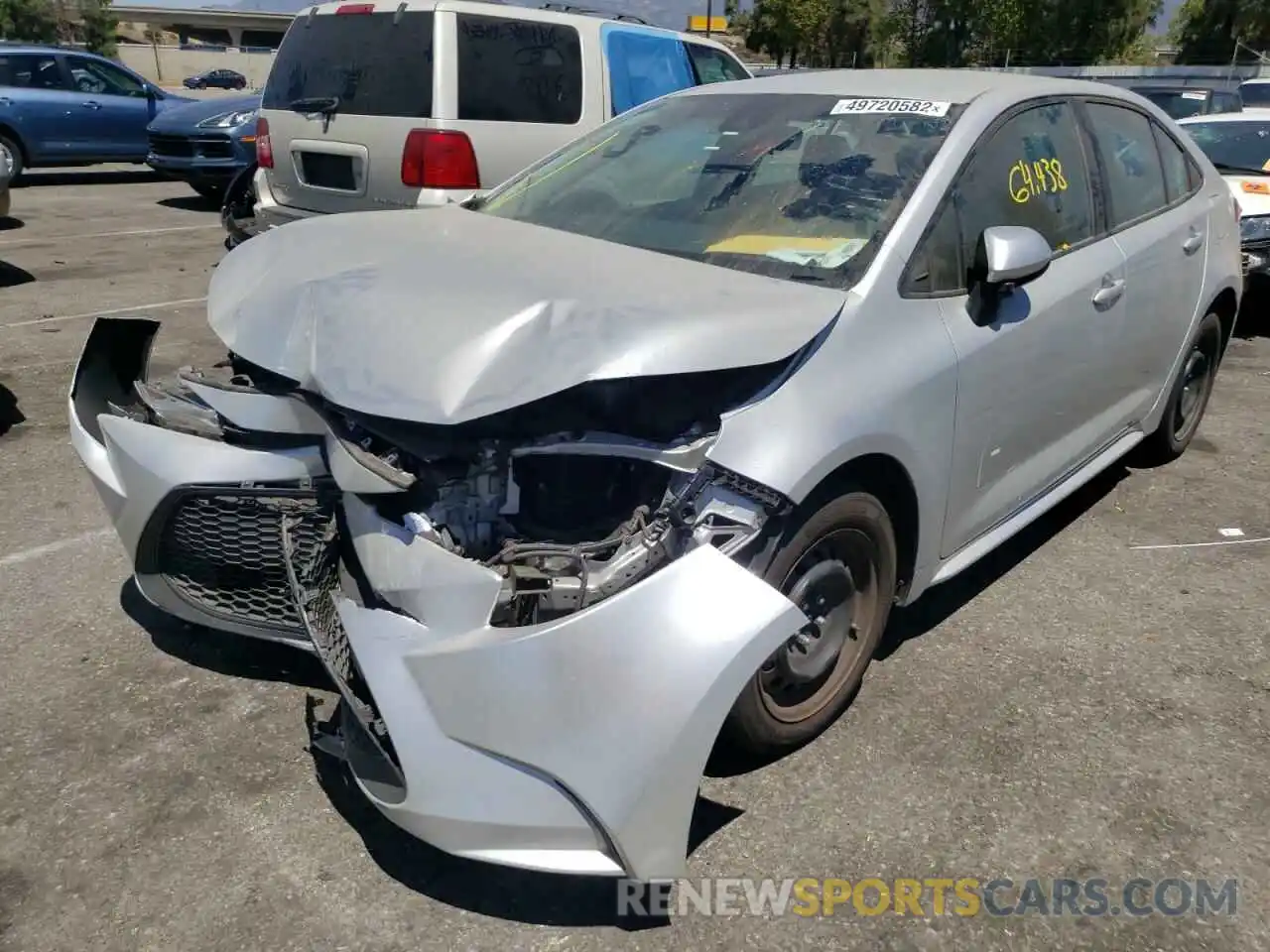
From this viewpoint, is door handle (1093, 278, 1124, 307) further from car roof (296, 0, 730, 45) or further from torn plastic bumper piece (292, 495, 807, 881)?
car roof (296, 0, 730, 45)

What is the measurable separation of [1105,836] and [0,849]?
267 centimetres

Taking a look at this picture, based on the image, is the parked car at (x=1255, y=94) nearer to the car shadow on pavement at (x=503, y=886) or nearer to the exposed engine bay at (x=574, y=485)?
the exposed engine bay at (x=574, y=485)

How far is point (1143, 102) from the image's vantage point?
4508 mm

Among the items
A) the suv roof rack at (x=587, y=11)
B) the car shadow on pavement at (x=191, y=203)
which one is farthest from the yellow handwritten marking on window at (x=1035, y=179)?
the car shadow on pavement at (x=191, y=203)

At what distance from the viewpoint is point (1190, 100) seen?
12953mm

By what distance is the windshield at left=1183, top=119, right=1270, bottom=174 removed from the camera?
8539 mm

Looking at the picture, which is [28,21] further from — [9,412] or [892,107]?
[892,107]

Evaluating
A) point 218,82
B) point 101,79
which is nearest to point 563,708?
point 101,79

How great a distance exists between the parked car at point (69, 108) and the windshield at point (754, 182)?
12396 mm

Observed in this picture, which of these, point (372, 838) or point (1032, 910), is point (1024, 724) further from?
point (372, 838)

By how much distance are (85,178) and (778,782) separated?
16405mm

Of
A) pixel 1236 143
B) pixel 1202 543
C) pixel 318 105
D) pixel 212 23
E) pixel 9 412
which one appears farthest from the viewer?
pixel 212 23

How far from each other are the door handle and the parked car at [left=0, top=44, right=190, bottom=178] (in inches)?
541

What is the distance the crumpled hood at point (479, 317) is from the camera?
241cm
